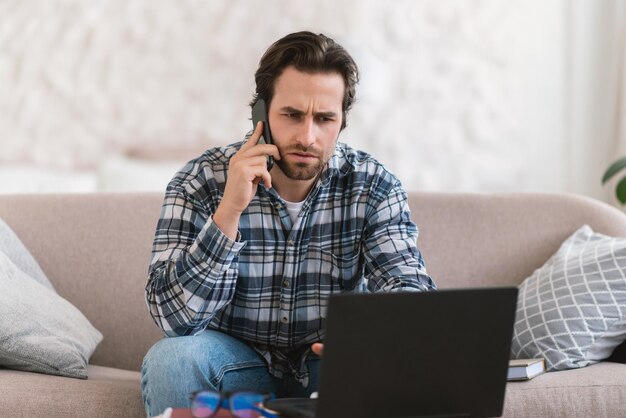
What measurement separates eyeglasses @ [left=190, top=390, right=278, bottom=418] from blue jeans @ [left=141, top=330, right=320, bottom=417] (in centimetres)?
41

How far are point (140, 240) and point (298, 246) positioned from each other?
2.30 feet

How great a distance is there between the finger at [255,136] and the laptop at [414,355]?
0.70m

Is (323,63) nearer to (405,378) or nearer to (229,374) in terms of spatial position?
(229,374)

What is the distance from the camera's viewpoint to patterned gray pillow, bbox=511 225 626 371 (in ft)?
6.45

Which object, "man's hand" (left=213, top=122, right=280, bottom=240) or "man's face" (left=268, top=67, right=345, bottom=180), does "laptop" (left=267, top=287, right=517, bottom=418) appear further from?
"man's face" (left=268, top=67, right=345, bottom=180)

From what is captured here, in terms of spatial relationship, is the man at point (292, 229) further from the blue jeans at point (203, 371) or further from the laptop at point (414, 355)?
the laptop at point (414, 355)

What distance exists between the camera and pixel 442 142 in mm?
3533

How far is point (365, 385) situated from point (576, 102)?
2528mm

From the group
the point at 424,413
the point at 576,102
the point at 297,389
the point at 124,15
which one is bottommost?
the point at 297,389

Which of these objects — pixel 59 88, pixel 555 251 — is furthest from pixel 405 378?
pixel 59 88

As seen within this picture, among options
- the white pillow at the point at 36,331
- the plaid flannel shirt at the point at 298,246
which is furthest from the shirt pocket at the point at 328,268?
the white pillow at the point at 36,331

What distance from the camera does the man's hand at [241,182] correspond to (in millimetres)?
1692

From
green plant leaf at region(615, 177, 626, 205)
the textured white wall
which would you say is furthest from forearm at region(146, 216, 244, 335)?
the textured white wall

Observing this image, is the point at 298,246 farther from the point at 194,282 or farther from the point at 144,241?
the point at 144,241
